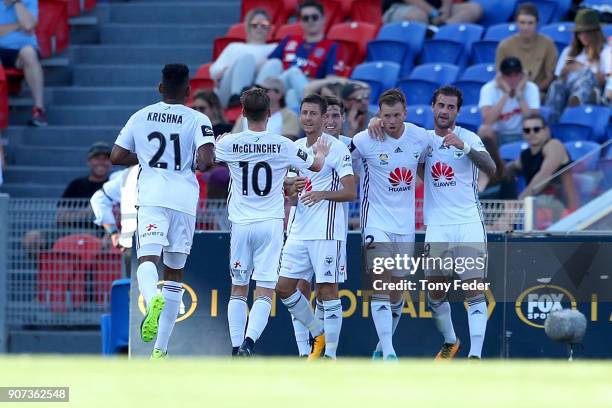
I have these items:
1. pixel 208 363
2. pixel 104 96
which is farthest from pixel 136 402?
pixel 104 96

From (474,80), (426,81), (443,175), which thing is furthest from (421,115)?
(443,175)

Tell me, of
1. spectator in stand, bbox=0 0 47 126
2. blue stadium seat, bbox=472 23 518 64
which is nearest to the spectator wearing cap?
blue stadium seat, bbox=472 23 518 64

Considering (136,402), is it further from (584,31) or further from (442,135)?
(584,31)

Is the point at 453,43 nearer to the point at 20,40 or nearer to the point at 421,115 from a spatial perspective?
the point at 421,115

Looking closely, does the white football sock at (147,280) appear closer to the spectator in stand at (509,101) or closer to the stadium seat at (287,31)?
the spectator in stand at (509,101)

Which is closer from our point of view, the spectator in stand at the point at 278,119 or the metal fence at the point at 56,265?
the metal fence at the point at 56,265

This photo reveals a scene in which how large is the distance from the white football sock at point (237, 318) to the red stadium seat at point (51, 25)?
7.65 m

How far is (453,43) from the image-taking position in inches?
622

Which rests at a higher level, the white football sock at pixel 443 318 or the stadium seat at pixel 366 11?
the stadium seat at pixel 366 11

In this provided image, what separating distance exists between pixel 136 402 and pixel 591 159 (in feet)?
25.0

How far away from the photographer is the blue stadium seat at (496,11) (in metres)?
16.2

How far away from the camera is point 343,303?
11.9 metres

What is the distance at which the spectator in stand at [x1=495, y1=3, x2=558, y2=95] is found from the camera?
1484cm

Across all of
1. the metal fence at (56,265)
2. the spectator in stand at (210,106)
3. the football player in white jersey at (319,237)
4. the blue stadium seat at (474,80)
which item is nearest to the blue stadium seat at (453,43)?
the blue stadium seat at (474,80)
